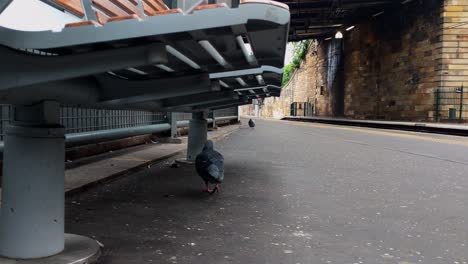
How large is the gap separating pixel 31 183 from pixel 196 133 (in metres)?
4.56

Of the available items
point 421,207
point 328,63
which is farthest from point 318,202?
point 328,63

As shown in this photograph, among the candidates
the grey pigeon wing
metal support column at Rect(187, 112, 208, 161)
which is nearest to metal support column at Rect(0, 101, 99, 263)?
the grey pigeon wing

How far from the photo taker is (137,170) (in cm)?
622

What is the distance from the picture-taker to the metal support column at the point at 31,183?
2.37m

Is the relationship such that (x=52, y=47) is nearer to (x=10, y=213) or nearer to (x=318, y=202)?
(x=10, y=213)

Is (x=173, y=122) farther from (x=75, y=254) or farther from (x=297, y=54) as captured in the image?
(x=297, y=54)

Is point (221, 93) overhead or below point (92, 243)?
overhead

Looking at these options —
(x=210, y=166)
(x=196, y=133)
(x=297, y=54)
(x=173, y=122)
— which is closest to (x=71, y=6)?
(x=210, y=166)

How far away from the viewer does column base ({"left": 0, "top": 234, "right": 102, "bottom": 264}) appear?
7.90ft

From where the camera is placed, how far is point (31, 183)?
2.38m

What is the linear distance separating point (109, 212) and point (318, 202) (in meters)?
2.05

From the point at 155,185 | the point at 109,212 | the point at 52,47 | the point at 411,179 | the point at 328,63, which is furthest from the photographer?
the point at 328,63

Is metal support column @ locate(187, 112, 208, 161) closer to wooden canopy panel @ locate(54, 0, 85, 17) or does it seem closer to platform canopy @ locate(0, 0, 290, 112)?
wooden canopy panel @ locate(54, 0, 85, 17)

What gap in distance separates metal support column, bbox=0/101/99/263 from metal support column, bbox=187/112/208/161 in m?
4.45
